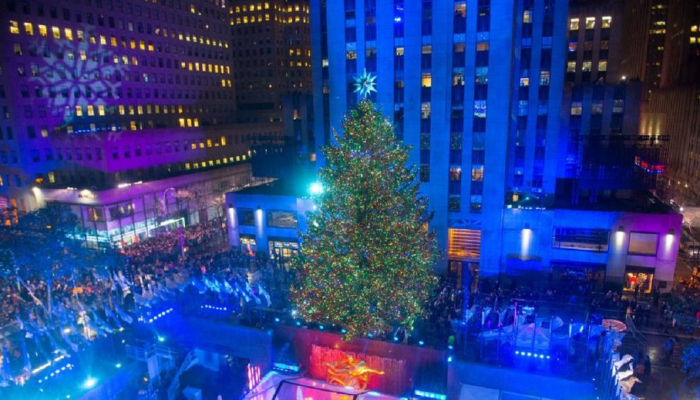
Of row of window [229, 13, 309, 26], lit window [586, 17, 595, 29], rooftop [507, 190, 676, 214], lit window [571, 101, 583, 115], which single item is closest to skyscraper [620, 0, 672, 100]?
lit window [586, 17, 595, 29]

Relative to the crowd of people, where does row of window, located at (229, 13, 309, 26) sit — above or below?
above

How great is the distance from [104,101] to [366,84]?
138 ft

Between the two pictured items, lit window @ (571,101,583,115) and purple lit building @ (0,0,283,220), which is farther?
purple lit building @ (0,0,283,220)

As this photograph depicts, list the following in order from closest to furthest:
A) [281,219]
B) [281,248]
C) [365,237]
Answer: [365,237], [281,219], [281,248]

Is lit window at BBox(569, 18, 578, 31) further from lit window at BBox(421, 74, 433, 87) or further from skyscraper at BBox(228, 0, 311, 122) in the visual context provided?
skyscraper at BBox(228, 0, 311, 122)

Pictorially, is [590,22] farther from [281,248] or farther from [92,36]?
[92,36]

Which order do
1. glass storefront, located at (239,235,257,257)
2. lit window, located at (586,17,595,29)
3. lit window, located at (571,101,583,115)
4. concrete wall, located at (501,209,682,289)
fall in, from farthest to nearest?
lit window, located at (586,17,595,29) < lit window, located at (571,101,583,115) < glass storefront, located at (239,235,257,257) < concrete wall, located at (501,209,682,289)

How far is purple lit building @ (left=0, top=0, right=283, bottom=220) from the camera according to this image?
154 feet

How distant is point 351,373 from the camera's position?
18.7 m

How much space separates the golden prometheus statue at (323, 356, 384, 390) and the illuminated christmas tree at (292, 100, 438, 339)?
1.18 metres

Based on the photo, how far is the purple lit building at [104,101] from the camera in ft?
154

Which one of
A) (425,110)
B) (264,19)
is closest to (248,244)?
(425,110)

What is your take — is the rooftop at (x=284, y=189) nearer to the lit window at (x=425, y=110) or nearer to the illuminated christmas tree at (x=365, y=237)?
the lit window at (x=425, y=110)

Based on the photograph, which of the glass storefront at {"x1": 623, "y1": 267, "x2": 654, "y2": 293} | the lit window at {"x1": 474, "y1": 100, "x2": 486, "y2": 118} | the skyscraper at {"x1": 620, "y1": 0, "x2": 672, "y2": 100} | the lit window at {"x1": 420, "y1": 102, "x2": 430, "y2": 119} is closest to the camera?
the glass storefront at {"x1": 623, "y1": 267, "x2": 654, "y2": 293}
